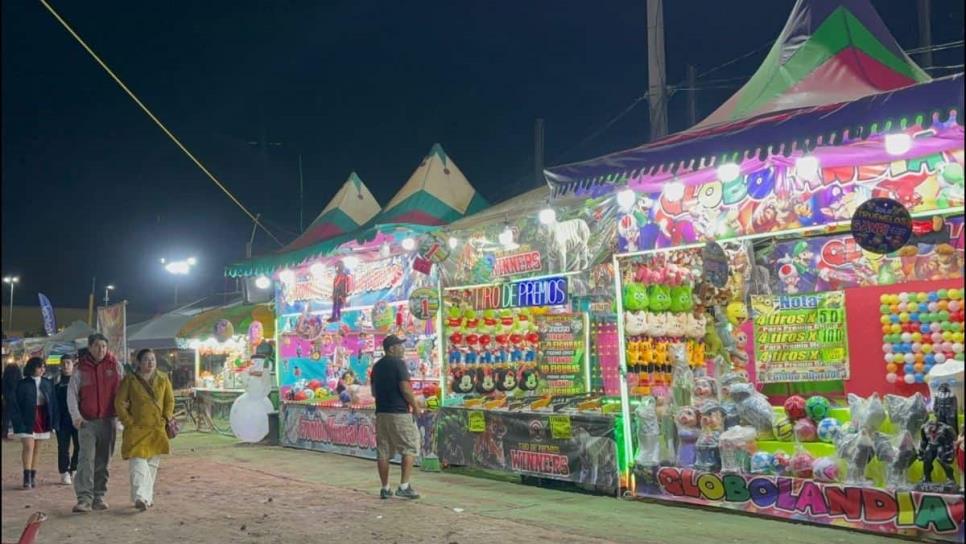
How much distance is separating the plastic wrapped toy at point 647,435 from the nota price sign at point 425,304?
150 inches

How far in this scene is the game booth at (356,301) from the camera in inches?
485

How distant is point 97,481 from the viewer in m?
8.95

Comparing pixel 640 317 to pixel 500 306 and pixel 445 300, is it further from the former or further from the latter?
pixel 445 300

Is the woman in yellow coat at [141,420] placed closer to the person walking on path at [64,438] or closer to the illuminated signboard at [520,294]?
the person walking on path at [64,438]

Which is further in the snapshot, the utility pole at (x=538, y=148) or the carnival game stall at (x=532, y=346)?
the utility pole at (x=538, y=148)

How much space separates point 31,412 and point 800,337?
374 inches

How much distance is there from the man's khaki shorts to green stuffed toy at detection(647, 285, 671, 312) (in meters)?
3.01

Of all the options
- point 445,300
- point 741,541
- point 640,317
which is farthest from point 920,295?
point 445,300

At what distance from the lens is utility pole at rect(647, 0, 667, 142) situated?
1283 centimetres

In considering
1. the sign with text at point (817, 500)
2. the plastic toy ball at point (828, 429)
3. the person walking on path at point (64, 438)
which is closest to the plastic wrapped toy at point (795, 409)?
the plastic toy ball at point (828, 429)

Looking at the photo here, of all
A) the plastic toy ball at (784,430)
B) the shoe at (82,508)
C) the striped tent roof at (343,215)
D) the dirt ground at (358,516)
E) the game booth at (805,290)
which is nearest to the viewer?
the game booth at (805,290)

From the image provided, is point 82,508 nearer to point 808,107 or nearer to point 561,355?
point 561,355

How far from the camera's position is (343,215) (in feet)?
50.2

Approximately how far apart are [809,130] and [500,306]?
513 cm
